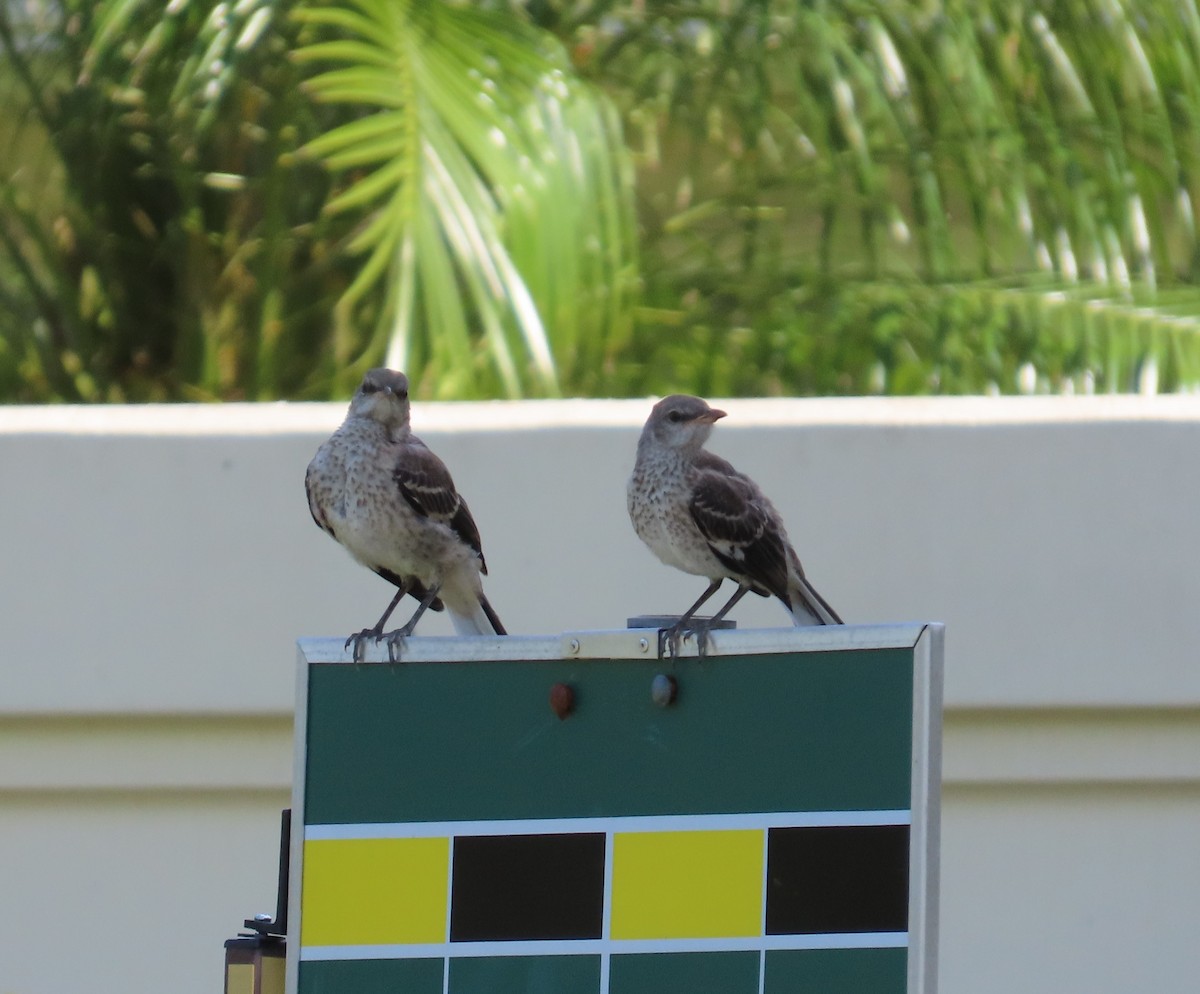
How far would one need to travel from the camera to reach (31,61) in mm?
6117

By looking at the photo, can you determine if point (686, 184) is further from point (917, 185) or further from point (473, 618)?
point (473, 618)

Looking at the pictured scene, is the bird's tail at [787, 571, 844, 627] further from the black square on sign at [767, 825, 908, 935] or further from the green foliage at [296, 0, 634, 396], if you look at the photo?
the green foliage at [296, 0, 634, 396]

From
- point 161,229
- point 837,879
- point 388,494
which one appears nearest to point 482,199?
point 388,494

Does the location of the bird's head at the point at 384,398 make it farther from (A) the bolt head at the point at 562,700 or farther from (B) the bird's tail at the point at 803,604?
(A) the bolt head at the point at 562,700

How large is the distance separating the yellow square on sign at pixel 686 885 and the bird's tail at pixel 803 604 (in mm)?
870

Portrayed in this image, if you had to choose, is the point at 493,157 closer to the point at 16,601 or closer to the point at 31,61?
the point at 16,601

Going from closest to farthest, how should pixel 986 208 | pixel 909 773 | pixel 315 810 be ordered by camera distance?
1. pixel 909 773
2. pixel 315 810
3. pixel 986 208

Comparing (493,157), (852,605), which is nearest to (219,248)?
(493,157)

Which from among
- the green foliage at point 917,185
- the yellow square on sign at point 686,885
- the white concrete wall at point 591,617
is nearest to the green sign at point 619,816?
the yellow square on sign at point 686,885

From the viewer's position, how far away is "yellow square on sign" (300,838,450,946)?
2.10 metres

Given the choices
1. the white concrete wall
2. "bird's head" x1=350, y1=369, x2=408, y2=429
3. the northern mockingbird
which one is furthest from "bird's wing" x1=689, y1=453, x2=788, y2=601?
the white concrete wall

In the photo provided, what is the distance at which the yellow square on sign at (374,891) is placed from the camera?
2102 mm

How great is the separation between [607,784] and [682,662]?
0.17m

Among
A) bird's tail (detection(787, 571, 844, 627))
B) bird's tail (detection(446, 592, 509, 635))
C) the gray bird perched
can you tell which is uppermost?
the gray bird perched
